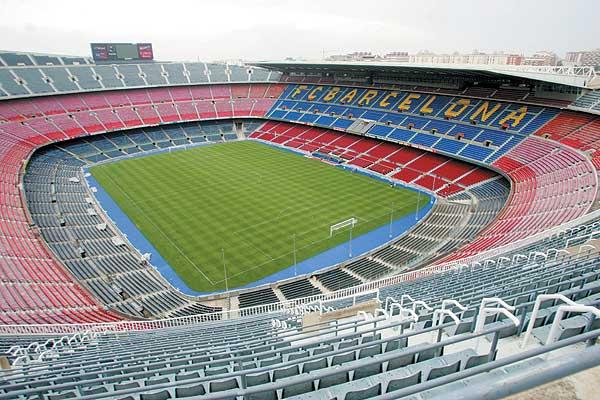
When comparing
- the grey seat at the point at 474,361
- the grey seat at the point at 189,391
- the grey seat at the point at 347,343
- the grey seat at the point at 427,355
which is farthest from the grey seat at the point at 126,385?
the grey seat at the point at 474,361

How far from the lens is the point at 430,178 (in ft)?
138

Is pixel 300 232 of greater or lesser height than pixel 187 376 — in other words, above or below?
below

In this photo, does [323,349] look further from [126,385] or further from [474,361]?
[126,385]

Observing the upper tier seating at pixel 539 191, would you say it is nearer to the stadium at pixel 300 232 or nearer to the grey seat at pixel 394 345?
the stadium at pixel 300 232

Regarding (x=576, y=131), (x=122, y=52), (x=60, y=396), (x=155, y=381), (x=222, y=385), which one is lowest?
(x=576, y=131)

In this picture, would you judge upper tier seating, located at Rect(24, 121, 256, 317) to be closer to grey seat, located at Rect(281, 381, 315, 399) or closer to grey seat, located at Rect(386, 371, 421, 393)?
grey seat, located at Rect(281, 381, 315, 399)

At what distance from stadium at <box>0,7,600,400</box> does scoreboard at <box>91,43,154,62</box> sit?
61.7ft

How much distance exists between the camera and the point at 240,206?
36375mm

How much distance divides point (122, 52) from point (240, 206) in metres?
71.6

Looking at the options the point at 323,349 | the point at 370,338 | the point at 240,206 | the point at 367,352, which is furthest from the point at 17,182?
the point at 367,352

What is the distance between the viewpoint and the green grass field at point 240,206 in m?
27.9

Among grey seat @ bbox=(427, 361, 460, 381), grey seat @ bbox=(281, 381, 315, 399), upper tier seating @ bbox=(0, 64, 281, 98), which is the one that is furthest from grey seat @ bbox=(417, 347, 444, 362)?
upper tier seating @ bbox=(0, 64, 281, 98)

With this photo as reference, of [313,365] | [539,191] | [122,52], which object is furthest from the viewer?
[122,52]

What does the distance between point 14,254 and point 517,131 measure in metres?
46.4
